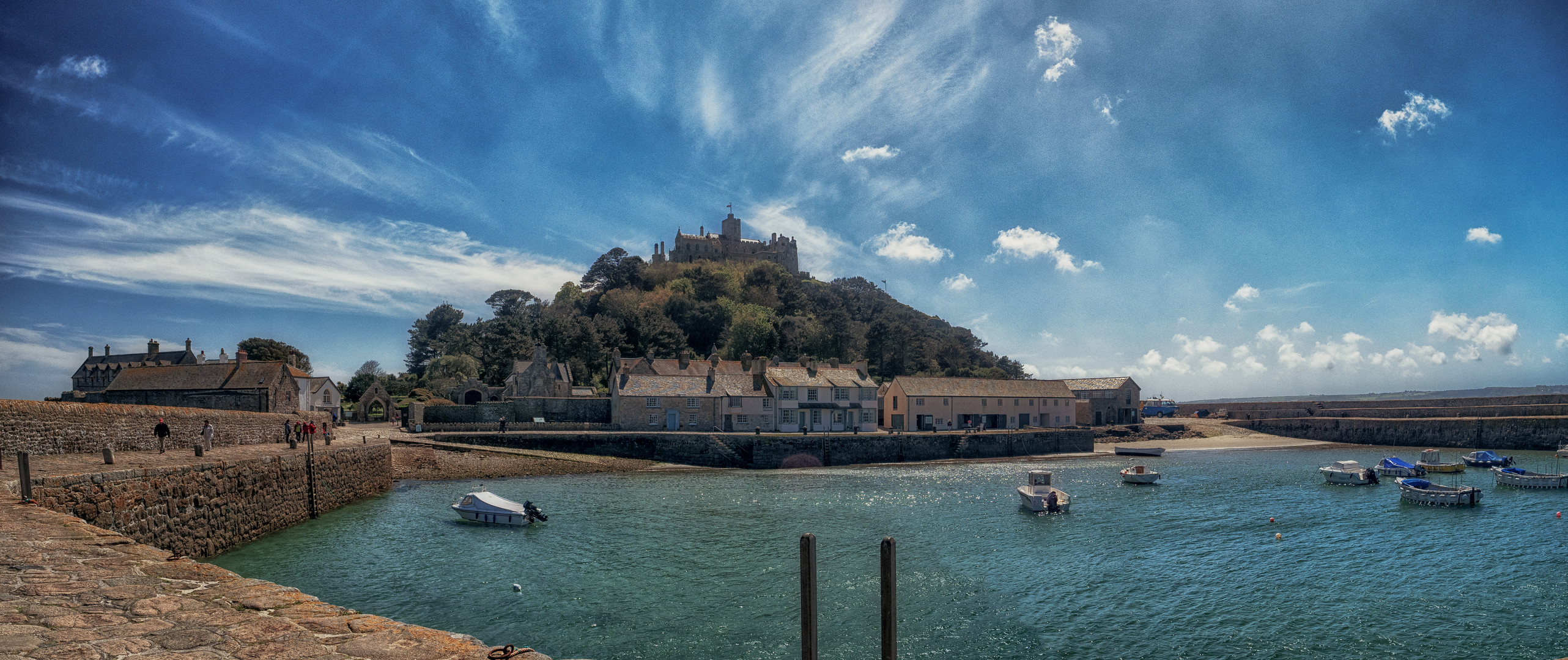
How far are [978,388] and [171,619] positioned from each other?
2728 inches

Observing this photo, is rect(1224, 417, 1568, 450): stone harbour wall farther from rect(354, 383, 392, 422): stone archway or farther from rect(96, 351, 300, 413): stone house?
rect(96, 351, 300, 413): stone house

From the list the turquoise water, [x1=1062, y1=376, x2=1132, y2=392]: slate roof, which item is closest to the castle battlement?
[x1=1062, y1=376, x2=1132, y2=392]: slate roof

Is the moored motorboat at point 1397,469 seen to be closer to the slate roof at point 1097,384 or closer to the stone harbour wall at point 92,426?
the slate roof at point 1097,384

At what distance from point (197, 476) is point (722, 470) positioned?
111 ft

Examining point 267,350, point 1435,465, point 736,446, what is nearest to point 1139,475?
point 1435,465

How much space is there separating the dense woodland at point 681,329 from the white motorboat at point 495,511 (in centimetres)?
4996

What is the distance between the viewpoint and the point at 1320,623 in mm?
18016

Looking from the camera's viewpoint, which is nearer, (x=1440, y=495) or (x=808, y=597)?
Result: (x=808, y=597)

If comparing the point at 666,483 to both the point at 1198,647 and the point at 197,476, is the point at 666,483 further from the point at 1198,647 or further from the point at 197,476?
the point at 1198,647

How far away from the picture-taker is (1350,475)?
4369 cm

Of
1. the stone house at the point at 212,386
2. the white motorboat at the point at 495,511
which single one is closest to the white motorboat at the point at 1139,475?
the white motorboat at the point at 495,511

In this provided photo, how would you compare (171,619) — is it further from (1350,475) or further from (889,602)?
(1350,475)

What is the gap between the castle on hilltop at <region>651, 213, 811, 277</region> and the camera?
141 meters

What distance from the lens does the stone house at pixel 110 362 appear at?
75312 mm
